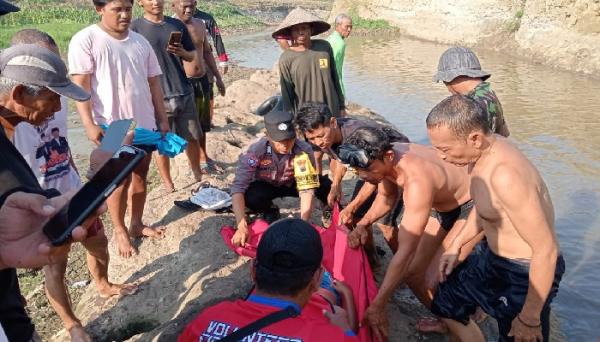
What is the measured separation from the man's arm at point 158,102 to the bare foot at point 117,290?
1.27 metres

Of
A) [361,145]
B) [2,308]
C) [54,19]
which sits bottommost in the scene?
[54,19]

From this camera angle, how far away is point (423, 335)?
11.1ft

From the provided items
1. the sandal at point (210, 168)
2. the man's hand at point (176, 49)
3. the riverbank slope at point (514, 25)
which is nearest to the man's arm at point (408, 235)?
the man's hand at point (176, 49)

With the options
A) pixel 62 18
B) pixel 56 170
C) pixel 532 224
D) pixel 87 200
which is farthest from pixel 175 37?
pixel 62 18

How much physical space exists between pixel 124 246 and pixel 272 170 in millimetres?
1361

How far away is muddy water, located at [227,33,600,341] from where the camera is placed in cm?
479

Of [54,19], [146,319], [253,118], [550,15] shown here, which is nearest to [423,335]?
[146,319]

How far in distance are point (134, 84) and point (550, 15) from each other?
1736 centimetres

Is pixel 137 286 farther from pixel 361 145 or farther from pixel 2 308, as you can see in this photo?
pixel 361 145

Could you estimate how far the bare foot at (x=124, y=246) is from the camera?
4.04 m

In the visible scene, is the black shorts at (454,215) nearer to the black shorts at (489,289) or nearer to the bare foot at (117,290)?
the black shorts at (489,289)

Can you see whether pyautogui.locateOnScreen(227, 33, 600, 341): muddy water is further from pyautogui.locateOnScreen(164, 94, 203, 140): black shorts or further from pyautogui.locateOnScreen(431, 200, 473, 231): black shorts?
pyautogui.locateOnScreen(164, 94, 203, 140): black shorts

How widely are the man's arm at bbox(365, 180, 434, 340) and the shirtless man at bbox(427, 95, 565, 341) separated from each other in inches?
12.1

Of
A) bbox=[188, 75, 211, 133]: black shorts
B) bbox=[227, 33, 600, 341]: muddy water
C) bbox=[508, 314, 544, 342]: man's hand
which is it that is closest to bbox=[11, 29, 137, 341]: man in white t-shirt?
bbox=[508, 314, 544, 342]: man's hand
